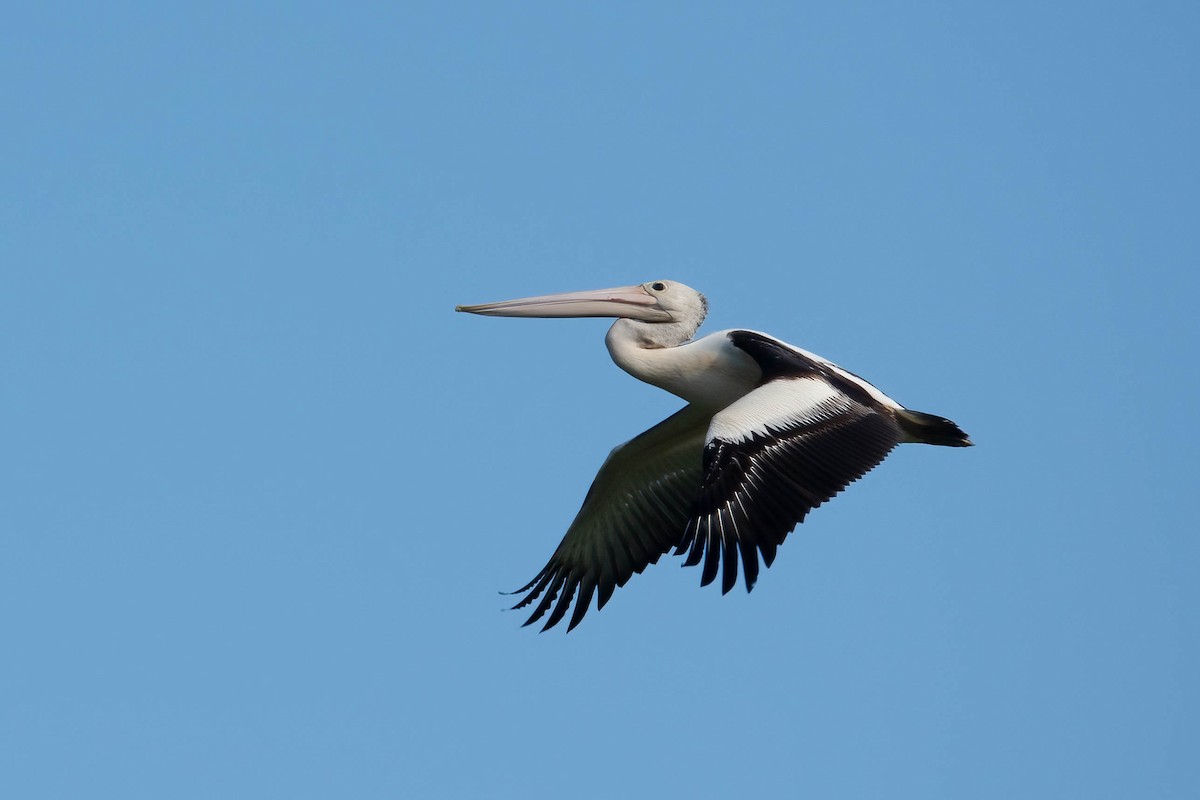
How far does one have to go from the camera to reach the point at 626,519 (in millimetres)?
14953

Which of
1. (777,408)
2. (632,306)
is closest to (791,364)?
(777,408)

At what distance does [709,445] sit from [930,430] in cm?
296

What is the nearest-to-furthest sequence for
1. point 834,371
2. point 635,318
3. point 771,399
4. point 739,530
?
point 739,530, point 771,399, point 834,371, point 635,318

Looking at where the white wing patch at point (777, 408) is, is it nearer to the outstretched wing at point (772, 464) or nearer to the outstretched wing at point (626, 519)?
the outstretched wing at point (772, 464)

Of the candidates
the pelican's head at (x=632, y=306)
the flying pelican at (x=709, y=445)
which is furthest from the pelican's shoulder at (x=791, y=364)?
the pelican's head at (x=632, y=306)

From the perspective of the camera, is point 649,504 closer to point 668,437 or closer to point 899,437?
point 668,437

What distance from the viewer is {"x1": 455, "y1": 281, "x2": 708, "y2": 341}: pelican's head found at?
14336 mm

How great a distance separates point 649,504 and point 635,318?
1.65 m

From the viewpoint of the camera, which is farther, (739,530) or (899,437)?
(899,437)

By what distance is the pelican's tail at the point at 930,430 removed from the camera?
13539 millimetres

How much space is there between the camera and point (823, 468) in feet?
38.2

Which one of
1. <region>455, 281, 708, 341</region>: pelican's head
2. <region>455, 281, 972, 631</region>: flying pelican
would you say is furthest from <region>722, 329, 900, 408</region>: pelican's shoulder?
<region>455, 281, 708, 341</region>: pelican's head

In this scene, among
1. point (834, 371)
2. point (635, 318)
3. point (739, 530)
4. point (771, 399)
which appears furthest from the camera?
point (635, 318)

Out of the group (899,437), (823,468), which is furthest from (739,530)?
(899,437)
